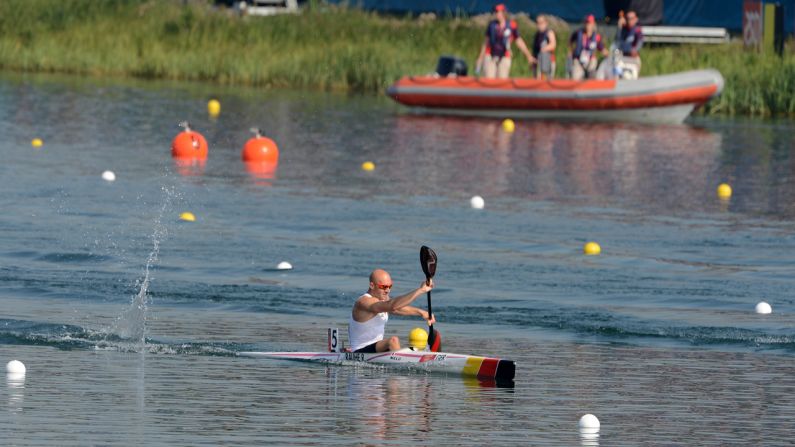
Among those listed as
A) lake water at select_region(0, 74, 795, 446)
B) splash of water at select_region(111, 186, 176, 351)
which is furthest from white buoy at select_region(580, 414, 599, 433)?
splash of water at select_region(111, 186, 176, 351)

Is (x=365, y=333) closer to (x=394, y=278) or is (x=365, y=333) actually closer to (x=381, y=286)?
(x=381, y=286)

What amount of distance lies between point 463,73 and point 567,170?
10165 mm

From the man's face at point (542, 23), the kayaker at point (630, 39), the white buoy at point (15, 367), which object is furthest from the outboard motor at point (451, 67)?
the white buoy at point (15, 367)

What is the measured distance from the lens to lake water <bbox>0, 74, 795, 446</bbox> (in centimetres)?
1290

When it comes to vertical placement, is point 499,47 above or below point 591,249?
above

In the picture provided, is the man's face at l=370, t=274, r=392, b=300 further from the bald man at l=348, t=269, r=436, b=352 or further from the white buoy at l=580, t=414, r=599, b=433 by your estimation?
the white buoy at l=580, t=414, r=599, b=433

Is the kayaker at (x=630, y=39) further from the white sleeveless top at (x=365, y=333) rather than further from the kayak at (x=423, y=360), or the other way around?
the kayak at (x=423, y=360)

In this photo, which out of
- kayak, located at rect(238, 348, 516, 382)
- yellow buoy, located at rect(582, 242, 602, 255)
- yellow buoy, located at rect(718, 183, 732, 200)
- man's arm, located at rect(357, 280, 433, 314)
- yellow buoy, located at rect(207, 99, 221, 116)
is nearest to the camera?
kayak, located at rect(238, 348, 516, 382)

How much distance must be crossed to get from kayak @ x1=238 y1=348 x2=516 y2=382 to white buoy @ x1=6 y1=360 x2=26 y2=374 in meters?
2.12

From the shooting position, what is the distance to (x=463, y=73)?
134 ft

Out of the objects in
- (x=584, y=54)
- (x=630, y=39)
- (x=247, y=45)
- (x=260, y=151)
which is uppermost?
(x=247, y=45)

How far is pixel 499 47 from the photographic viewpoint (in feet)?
130

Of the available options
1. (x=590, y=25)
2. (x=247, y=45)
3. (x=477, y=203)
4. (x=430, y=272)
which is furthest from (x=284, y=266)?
(x=247, y=45)

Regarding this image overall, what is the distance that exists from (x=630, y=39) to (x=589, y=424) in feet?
89.5
